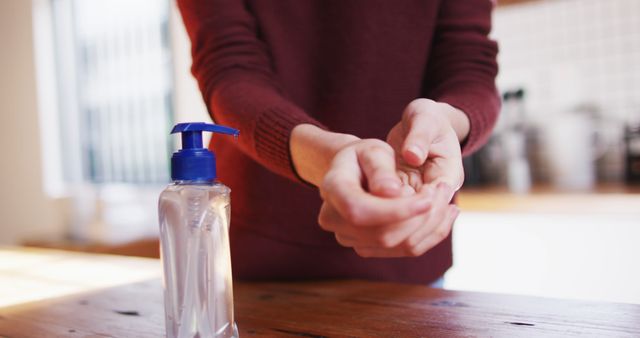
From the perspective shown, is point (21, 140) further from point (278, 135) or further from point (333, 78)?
point (278, 135)

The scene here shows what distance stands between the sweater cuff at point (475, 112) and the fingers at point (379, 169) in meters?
0.26

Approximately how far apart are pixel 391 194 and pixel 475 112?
1.10ft

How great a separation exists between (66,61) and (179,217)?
9.84ft

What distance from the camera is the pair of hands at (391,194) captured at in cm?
41

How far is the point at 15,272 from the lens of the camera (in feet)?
3.31

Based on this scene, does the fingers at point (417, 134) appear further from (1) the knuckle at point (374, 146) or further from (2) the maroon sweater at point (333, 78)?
(2) the maroon sweater at point (333, 78)

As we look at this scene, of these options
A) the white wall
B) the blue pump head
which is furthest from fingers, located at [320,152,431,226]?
the white wall

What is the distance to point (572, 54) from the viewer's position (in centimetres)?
209

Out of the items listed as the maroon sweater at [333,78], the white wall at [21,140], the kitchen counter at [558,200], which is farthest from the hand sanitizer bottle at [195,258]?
the white wall at [21,140]

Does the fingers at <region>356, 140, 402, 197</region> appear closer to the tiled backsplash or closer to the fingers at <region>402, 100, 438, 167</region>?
the fingers at <region>402, 100, 438, 167</region>

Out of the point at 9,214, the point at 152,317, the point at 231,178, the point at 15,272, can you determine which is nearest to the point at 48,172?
the point at 9,214

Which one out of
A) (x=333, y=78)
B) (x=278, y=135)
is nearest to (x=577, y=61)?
(x=333, y=78)

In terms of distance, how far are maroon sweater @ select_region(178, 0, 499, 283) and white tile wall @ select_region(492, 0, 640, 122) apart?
1.35m

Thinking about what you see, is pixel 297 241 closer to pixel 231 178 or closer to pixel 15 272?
pixel 231 178
